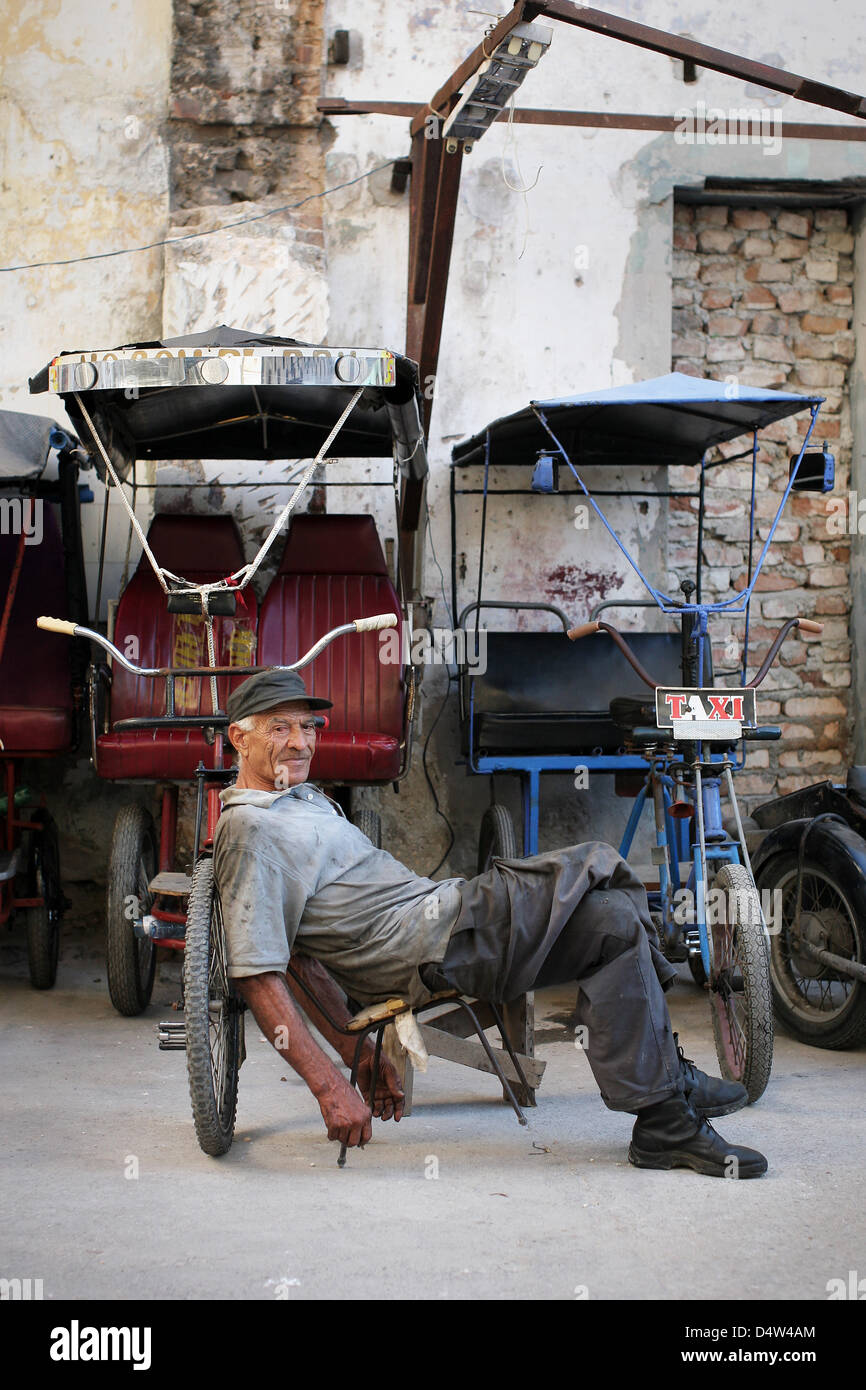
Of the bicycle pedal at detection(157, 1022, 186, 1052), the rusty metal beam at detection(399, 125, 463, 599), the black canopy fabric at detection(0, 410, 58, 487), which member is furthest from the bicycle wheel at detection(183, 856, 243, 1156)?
the rusty metal beam at detection(399, 125, 463, 599)

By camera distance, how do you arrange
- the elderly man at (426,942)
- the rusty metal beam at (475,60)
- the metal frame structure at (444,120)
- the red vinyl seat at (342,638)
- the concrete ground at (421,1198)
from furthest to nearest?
the red vinyl seat at (342,638)
the metal frame structure at (444,120)
the rusty metal beam at (475,60)
the elderly man at (426,942)
the concrete ground at (421,1198)

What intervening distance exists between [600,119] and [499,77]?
214cm

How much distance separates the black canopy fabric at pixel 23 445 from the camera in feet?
17.7

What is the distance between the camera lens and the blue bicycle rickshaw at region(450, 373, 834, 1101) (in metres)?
4.05

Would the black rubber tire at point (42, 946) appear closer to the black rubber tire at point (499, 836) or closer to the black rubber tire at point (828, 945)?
the black rubber tire at point (499, 836)

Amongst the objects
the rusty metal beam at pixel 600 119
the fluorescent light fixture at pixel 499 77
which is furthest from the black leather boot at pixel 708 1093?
the rusty metal beam at pixel 600 119

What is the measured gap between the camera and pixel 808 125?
22.6ft

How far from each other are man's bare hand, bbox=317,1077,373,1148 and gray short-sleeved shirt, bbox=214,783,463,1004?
31 centimetres

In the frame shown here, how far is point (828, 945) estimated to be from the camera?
477cm

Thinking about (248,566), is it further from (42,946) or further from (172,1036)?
(172,1036)

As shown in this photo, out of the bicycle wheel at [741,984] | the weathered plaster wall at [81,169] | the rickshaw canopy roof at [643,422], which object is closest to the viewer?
the bicycle wheel at [741,984]

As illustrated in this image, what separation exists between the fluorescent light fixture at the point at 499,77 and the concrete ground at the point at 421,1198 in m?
3.59
